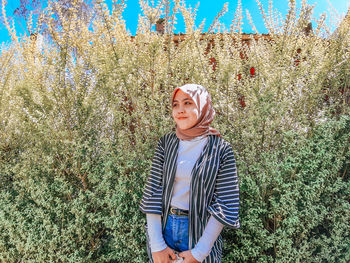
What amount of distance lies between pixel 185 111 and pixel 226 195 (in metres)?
0.58

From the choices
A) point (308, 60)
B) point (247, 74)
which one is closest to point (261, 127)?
point (247, 74)

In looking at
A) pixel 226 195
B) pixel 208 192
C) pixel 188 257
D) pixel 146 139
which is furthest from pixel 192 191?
pixel 146 139

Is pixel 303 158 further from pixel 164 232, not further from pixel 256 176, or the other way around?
pixel 164 232

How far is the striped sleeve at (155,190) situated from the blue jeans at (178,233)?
108 millimetres

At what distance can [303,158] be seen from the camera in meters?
2.59

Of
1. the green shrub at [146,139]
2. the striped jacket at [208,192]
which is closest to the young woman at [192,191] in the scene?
the striped jacket at [208,192]

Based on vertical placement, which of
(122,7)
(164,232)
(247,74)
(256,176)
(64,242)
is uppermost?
(122,7)

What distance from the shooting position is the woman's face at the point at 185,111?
175 cm

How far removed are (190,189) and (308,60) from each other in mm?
2129

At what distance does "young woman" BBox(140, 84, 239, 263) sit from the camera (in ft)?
5.36

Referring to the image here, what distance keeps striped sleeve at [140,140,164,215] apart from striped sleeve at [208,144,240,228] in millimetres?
346

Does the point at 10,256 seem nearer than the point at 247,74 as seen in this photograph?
Yes

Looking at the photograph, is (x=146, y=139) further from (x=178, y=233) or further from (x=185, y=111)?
(x=178, y=233)

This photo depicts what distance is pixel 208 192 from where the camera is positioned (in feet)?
5.60
